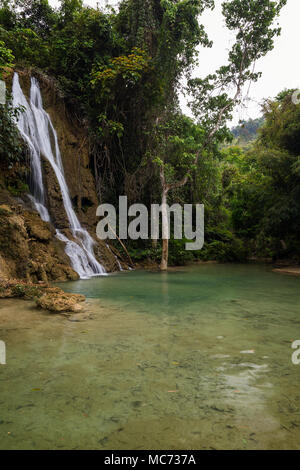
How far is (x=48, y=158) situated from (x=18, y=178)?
1.80 metres

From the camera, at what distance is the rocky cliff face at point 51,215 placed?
7242 mm

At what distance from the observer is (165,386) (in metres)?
2.49

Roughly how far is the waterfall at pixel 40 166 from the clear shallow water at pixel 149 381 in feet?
17.0

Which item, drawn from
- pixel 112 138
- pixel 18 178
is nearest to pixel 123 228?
pixel 112 138

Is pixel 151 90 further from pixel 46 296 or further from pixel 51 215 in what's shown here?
pixel 46 296

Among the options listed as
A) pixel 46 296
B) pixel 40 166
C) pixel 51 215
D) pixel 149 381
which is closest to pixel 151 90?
pixel 40 166

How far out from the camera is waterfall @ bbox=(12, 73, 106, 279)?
1027 centimetres

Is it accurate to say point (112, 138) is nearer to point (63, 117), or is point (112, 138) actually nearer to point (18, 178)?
point (63, 117)

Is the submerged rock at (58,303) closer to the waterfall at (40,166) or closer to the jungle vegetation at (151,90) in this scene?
the waterfall at (40,166)

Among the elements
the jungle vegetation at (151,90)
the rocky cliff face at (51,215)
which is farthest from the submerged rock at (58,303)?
the jungle vegetation at (151,90)

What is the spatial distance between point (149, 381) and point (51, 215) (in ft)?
29.7

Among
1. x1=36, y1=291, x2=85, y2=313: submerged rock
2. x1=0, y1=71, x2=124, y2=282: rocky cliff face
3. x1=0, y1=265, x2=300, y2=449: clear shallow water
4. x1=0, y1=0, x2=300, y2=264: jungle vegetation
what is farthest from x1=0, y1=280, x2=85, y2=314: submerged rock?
x1=0, y1=0, x2=300, y2=264: jungle vegetation

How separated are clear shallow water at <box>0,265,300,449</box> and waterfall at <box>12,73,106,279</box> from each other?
Answer: 17.0 ft

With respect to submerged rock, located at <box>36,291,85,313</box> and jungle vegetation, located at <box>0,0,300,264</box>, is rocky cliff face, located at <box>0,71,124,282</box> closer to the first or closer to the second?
jungle vegetation, located at <box>0,0,300,264</box>
